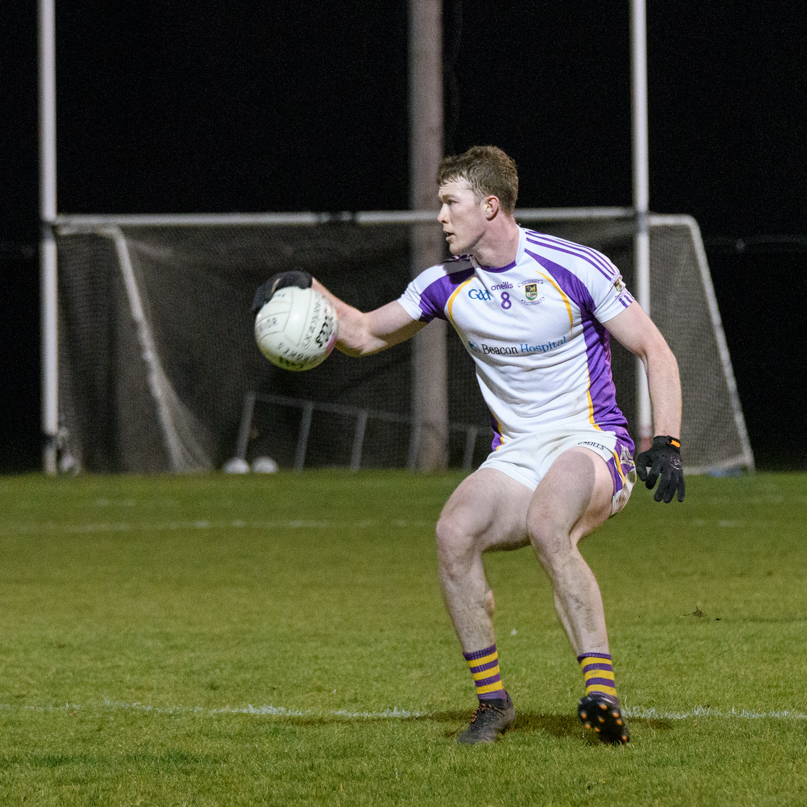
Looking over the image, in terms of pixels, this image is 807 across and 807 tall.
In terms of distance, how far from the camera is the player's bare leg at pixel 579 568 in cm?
408

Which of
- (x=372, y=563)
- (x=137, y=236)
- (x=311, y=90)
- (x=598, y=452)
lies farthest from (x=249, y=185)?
(x=598, y=452)

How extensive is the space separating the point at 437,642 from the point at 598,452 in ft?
6.94

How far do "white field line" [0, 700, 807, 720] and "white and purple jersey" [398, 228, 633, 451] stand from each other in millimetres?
963

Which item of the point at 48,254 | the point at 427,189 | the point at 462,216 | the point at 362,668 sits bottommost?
the point at 362,668

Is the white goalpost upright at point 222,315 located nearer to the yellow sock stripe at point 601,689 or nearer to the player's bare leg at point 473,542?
the player's bare leg at point 473,542

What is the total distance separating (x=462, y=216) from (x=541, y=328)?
0.47 metres

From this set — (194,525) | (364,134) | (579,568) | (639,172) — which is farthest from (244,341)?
(579,568)

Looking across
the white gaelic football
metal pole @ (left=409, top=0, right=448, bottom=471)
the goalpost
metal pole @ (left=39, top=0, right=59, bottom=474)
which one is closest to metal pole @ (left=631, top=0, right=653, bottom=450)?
the goalpost

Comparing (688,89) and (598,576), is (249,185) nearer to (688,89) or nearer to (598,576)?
(688,89)

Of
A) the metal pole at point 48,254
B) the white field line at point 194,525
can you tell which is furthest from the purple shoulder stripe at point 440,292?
the metal pole at point 48,254

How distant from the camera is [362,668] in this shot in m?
5.72

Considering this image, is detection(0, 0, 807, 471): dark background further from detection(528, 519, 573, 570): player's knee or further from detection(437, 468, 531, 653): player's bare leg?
detection(528, 519, 573, 570): player's knee

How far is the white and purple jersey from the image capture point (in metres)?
4.55

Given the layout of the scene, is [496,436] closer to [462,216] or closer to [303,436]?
[462,216]
